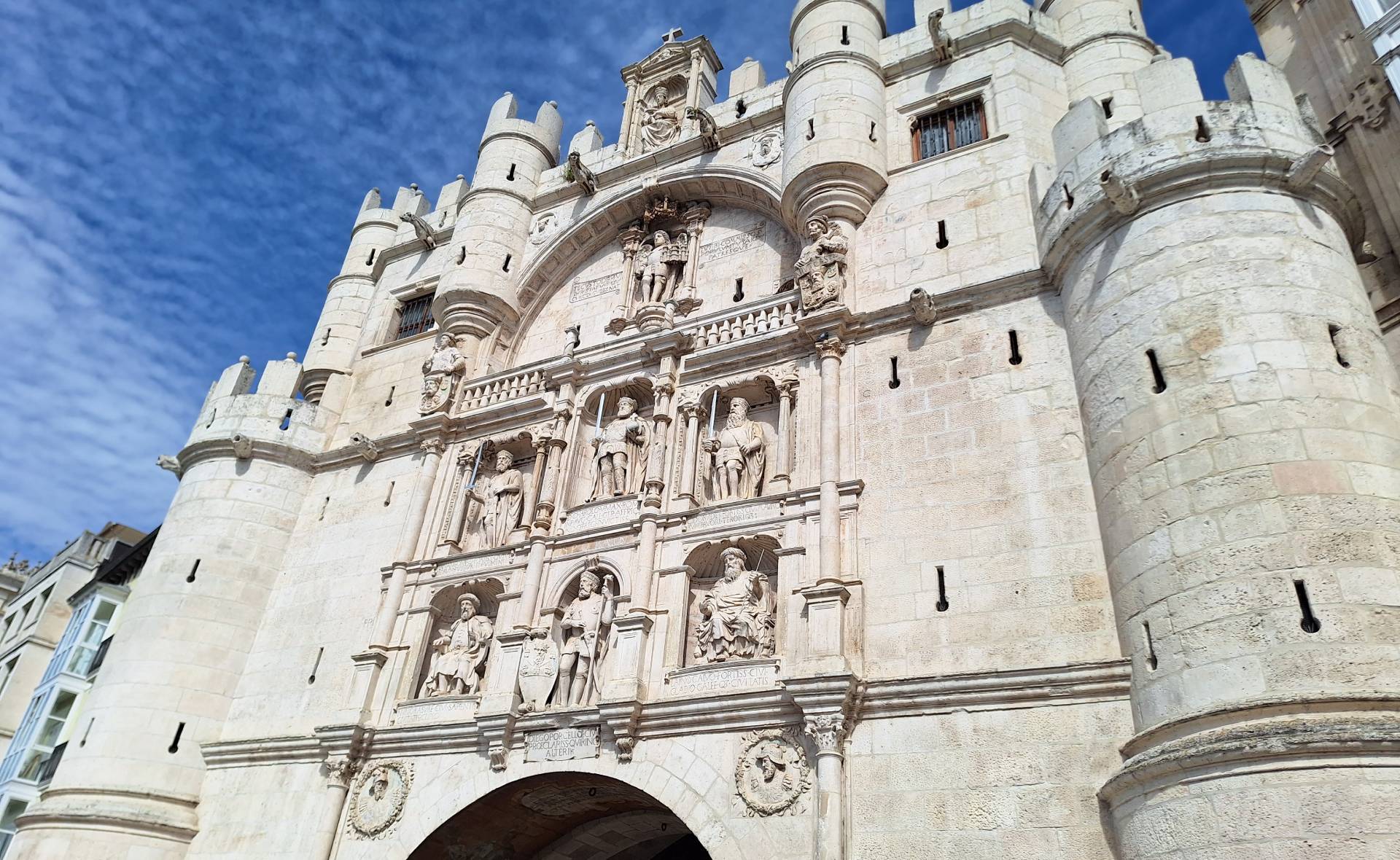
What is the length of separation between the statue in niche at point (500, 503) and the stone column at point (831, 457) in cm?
574

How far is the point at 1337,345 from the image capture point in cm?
1075

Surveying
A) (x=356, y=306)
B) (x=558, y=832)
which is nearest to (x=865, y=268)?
(x=558, y=832)

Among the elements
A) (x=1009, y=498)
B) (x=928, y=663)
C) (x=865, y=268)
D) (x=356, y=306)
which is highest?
(x=356, y=306)

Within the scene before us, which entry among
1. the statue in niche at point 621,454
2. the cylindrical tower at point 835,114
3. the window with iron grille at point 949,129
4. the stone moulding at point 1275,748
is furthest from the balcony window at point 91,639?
the stone moulding at point 1275,748

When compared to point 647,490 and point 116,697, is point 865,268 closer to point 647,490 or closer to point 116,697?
point 647,490

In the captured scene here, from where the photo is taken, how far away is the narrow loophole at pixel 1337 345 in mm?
10633

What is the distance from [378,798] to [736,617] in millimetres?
5910

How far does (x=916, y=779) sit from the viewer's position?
11.0 m

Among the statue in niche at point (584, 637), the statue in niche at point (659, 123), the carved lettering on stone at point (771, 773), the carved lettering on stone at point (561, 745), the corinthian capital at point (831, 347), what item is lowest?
the carved lettering on stone at point (771, 773)

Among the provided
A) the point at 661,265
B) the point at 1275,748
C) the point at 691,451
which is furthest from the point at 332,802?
the point at 1275,748

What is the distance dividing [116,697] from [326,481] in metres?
5.10

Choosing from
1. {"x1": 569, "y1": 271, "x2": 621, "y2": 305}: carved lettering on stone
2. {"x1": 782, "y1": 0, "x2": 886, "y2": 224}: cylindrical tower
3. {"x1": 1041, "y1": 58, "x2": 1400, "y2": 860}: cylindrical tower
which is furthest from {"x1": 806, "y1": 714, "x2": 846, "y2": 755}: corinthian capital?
{"x1": 569, "y1": 271, "x2": 621, "y2": 305}: carved lettering on stone

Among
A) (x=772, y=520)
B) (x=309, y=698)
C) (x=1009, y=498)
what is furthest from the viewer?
(x=309, y=698)

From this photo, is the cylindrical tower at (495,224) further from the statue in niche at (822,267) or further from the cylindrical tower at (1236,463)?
the cylindrical tower at (1236,463)
